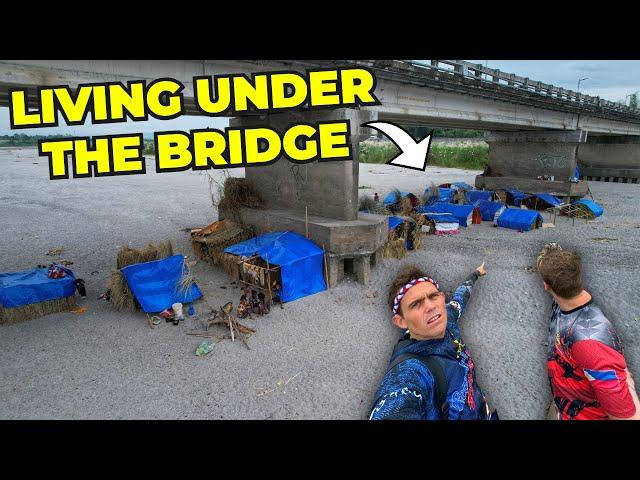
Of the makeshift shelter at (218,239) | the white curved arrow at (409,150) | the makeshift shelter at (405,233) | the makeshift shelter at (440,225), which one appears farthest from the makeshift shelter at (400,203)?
the white curved arrow at (409,150)

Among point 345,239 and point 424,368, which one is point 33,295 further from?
point 424,368

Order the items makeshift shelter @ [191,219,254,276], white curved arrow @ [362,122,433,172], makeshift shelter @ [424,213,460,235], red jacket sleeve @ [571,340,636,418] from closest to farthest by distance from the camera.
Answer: red jacket sleeve @ [571,340,636,418]
white curved arrow @ [362,122,433,172]
makeshift shelter @ [191,219,254,276]
makeshift shelter @ [424,213,460,235]

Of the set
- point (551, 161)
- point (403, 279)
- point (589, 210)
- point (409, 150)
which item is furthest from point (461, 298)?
point (551, 161)

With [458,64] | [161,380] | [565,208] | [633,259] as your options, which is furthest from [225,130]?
[565,208]

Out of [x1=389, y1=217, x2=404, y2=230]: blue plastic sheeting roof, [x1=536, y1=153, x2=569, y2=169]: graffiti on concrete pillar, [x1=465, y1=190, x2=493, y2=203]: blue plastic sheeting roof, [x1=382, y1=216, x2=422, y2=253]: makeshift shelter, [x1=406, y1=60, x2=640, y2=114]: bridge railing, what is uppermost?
[x1=406, y1=60, x2=640, y2=114]: bridge railing

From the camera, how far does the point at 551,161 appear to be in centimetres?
3025

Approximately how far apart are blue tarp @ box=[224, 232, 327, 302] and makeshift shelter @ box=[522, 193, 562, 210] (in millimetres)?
18971

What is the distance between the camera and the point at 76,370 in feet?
27.4

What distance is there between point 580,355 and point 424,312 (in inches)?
46.3

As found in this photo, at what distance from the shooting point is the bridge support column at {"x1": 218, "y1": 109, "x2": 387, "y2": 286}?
42.9 feet

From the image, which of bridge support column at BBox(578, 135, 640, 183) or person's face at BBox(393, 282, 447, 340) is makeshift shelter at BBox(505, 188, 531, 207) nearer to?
person's face at BBox(393, 282, 447, 340)

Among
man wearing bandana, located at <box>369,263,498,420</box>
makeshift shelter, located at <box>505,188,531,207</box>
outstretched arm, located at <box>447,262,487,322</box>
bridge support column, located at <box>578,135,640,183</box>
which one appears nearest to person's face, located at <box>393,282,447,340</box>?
man wearing bandana, located at <box>369,263,498,420</box>

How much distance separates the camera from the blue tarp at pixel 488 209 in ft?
71.9

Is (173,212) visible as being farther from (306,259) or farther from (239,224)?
(306,259)
